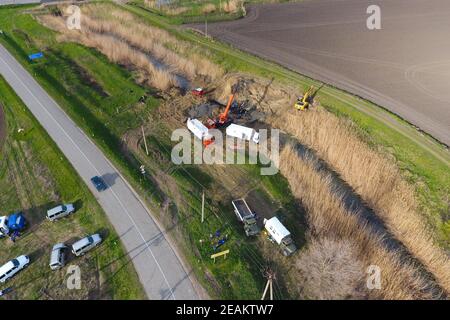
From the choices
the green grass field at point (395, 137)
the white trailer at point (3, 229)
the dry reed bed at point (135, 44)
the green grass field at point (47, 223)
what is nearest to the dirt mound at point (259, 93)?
the green grass field at point (395, 137)

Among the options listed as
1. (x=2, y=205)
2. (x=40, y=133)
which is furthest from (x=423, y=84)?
(x=2, y=205)

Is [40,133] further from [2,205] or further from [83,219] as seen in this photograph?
[83,219]

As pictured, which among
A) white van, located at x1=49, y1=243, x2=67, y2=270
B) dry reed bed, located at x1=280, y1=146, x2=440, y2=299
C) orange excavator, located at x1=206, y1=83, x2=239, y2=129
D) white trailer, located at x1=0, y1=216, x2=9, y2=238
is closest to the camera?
dry reed bed, located at x1=280, y1=146, x2=440, y2=299

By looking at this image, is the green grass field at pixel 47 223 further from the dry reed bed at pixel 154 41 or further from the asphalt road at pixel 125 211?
the dry reed bed at pixel 154 41

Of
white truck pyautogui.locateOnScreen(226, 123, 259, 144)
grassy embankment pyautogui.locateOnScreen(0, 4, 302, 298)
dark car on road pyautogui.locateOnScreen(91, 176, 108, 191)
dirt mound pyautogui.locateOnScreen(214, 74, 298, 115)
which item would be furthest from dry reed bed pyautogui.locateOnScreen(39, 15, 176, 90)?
dark car on road pyautogui.locateOnScreen(91, 176, 108, 191)

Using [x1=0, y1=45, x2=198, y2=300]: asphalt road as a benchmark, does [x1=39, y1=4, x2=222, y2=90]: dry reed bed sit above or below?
above

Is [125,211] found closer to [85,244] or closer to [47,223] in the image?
[85,244]

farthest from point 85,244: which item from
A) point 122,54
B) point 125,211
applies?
point 122,54

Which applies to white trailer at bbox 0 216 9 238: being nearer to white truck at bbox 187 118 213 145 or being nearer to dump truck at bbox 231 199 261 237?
dump truck at bbox 231 199 261 237
